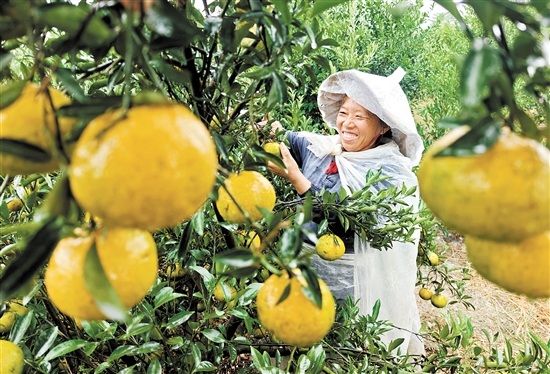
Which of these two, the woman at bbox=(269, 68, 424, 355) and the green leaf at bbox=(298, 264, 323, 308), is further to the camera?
the woman at bbox=(269, 68, 424, 355)

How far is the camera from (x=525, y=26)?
0.26 meters

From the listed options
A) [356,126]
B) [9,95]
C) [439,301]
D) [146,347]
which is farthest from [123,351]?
[439,301]

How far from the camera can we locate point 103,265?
0.28m

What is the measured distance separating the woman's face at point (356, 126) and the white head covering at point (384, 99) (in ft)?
0.18

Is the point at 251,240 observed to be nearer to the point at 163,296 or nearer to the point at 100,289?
the point at 163,296

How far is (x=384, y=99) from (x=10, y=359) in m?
1.55

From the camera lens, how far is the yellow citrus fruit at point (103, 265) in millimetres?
288

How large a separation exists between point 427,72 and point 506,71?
4.29 m

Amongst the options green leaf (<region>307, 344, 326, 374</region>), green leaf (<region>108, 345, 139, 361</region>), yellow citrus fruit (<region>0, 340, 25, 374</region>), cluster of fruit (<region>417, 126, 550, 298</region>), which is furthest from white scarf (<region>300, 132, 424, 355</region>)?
cluster of fruit (<region>417, 126, 550, 298</region>)

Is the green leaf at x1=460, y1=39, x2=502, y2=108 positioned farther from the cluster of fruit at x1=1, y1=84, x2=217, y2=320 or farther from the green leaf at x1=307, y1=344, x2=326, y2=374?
the green leaf at x1=307, y1=344, x2=326, y2=374

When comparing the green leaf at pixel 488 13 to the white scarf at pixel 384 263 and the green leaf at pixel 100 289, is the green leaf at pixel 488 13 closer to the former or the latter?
the green leaf at pixel 100 289

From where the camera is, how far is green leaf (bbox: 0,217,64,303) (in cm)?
25

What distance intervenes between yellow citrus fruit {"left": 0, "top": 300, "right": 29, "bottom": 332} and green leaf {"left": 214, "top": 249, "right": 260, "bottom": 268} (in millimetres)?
617

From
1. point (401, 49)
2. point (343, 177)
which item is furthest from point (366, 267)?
point (401, 49)
